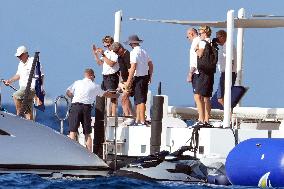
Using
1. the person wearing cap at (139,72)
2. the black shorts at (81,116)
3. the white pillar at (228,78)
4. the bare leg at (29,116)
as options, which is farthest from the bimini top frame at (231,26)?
the bare leg at (29,116)

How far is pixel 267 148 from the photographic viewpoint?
2425 centimetres

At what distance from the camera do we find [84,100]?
91.3 feet

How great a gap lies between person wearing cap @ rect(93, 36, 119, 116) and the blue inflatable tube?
442 centimetres

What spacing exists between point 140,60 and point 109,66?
47.5 inches

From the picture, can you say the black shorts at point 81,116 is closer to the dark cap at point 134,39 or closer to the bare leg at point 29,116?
the bare leg at point 29,116

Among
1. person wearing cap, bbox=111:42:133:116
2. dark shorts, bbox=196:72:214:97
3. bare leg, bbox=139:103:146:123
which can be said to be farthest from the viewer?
person wearing cap, bbox=111:42:133:116

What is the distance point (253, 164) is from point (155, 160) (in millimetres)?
2594

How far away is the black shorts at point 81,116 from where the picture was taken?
91.5 feet

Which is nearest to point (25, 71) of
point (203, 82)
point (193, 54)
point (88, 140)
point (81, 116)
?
point (81, 116)

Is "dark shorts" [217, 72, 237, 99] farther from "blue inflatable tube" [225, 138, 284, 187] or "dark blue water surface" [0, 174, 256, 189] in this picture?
"blue inflatable tube" [225, 138, 284, 187]

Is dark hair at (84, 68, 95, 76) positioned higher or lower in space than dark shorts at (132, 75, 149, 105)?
higher

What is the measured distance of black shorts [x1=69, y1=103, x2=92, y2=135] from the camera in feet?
91.5

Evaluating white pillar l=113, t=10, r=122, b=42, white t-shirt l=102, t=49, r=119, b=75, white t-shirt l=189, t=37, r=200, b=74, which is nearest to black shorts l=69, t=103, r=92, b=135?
white t-shirt l=102, t=49, r=119, b=75

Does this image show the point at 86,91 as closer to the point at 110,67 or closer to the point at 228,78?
the point at 110,67
